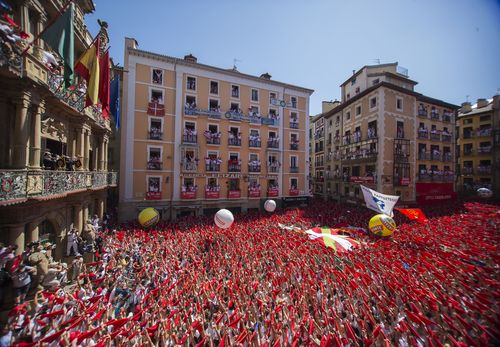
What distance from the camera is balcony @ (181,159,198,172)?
2247 centimetres

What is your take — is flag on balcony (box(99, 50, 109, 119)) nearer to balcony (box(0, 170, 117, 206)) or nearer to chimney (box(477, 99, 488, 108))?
balcony (box(0, 170, 117, 206))

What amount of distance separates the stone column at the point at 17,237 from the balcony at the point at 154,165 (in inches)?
526

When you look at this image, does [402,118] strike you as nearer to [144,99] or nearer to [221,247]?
[221,247]

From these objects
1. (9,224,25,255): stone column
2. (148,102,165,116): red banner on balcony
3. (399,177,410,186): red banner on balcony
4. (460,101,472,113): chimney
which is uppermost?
(460,101,472,113): chimney

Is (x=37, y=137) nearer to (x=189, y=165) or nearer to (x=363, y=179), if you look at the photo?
(x=189, y=165)

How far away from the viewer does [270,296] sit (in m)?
8.12

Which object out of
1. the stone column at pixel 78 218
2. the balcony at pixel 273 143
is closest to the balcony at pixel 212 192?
the balcony at pixel 273 143

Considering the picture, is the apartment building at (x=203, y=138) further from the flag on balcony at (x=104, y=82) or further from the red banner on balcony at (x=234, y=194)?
the flag on balcony at (x=104, y=82)

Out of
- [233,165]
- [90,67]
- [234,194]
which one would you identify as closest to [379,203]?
[234,194]

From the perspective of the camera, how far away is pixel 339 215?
21.8 metres

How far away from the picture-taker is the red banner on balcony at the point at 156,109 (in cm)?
2162

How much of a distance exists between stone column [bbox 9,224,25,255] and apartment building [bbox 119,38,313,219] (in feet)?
40.9

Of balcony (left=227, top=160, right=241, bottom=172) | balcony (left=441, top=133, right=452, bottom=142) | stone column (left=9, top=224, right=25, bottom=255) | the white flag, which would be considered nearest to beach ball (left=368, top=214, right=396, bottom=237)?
the white flag

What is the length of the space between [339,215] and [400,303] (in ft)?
49.0
